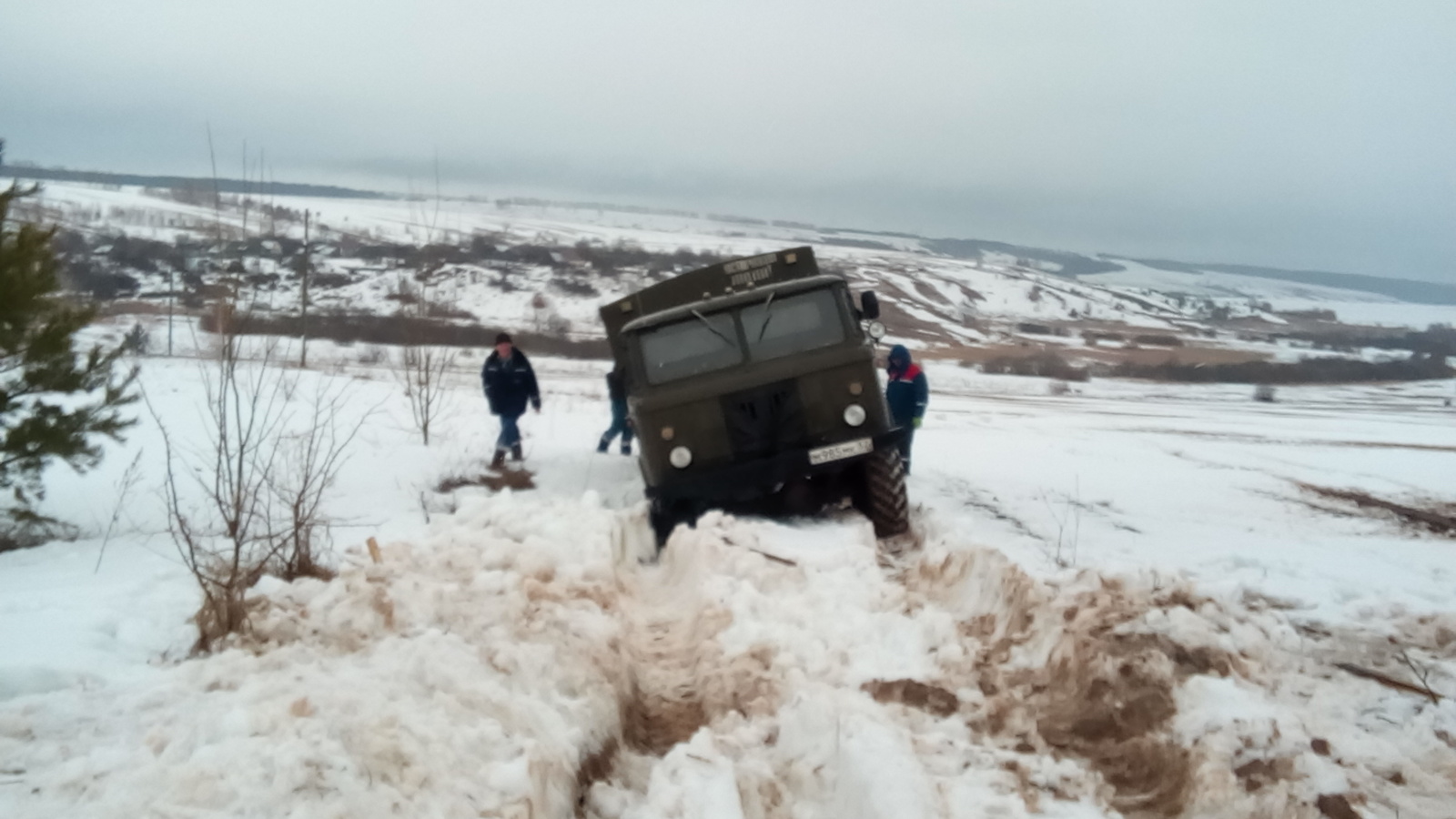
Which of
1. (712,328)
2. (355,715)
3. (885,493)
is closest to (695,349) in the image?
(712,328)

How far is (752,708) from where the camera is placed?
459 cm

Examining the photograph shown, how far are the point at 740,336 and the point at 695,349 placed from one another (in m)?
0.41

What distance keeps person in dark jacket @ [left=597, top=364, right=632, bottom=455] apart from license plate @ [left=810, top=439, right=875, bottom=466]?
2631 mm

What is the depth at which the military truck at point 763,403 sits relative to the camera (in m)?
8.01

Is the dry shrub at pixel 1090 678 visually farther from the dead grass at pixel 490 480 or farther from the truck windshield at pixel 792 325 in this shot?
the dead grass at pixel 490 480

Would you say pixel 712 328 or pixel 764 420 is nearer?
pixel 764 420

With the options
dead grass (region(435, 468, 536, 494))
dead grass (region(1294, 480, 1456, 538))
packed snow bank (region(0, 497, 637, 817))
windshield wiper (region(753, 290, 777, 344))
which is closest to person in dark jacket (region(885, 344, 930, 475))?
windshield wiper (region(753, 290, 777, 344))

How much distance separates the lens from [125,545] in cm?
710

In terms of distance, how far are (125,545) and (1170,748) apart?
7102 millimetres

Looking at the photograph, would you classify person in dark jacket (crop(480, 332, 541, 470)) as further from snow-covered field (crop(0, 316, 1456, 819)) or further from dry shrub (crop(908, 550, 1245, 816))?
dry shrub (crop(908, 550, 1245, 816))

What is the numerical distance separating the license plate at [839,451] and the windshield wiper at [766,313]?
1169mm

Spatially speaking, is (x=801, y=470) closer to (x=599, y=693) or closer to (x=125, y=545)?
(x=599, y=693)

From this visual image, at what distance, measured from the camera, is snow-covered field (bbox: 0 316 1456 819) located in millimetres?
3354

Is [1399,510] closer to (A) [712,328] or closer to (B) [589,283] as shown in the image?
(A) [712,328]
